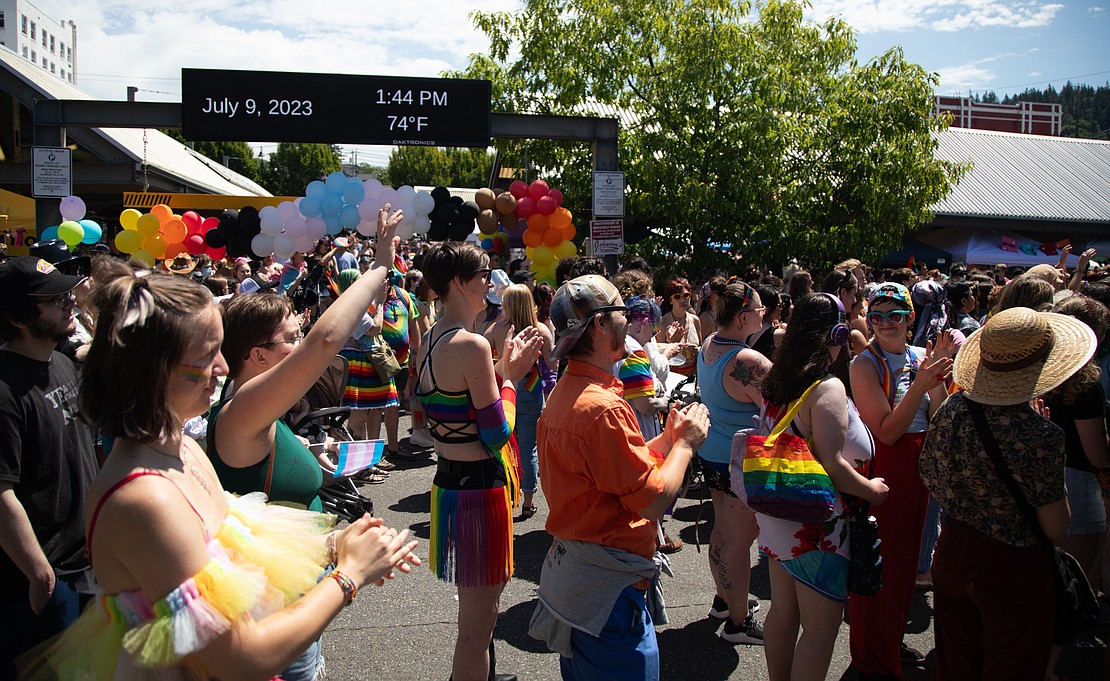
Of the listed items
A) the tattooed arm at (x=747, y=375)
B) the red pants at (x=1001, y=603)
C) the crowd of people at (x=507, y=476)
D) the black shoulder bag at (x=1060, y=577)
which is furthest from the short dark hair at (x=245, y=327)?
the red pants at (x=1001, y=603)

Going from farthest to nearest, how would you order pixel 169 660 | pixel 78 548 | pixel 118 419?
pixel 78 548 < pixel 118 419 < pixel 169 660

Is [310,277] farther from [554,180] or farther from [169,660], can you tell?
[169,660]

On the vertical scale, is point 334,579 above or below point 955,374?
below

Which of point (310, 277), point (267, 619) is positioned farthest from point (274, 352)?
point (310, 277)

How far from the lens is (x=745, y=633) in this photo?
13.5ft

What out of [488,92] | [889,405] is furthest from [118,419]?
[488,92]

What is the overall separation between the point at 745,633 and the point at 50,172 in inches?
378

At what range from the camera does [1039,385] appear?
9.15 ft

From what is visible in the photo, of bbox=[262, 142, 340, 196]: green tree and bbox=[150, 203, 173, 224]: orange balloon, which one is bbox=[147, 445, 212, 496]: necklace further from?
bbox=[262, 142, 340, 196]: green tree

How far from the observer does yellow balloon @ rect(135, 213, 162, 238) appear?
11383 mm

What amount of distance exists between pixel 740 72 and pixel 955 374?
37.7 feet

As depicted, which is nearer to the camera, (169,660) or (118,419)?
(169,660)

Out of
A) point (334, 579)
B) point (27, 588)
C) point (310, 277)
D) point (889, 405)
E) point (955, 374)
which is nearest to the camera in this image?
point (334, 579)

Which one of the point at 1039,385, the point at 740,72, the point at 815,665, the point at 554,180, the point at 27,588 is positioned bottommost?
the point at 815,665
